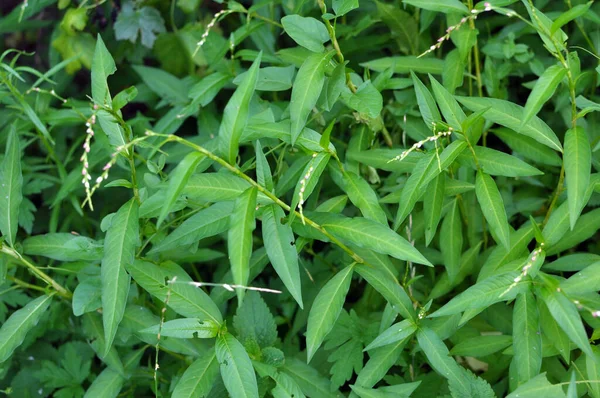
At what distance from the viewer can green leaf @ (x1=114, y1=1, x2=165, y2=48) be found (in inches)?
112

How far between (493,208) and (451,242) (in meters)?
0.34

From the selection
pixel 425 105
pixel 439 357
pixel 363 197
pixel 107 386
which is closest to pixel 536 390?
pixel 439 357

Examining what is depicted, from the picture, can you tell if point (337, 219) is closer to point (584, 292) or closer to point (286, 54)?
point (584, 292)

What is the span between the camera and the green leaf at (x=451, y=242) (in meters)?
2.08

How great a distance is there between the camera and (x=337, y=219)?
1741 mm

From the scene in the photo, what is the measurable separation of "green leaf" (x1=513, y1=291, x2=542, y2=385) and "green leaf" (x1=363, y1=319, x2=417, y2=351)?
259 mm

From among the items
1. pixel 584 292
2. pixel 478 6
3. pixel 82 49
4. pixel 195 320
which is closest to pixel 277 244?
pixel 195 320

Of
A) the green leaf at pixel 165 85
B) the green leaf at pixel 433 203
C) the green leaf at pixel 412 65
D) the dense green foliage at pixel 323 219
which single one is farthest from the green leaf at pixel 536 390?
the green leaf at pixel 165 85

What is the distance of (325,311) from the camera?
1729 millimetres

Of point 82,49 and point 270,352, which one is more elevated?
point 82,49

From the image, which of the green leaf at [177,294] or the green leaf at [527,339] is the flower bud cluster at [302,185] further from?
the green leaf at [527,339]

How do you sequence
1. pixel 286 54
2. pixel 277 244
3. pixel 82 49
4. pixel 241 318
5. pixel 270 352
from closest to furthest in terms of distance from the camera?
pixel 277 244 → pixel 270 352 → pixel 241 318 → pixel 286 54 → pixel 82 49

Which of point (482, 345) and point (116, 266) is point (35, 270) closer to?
point (116, 266)

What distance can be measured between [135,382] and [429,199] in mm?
1138
